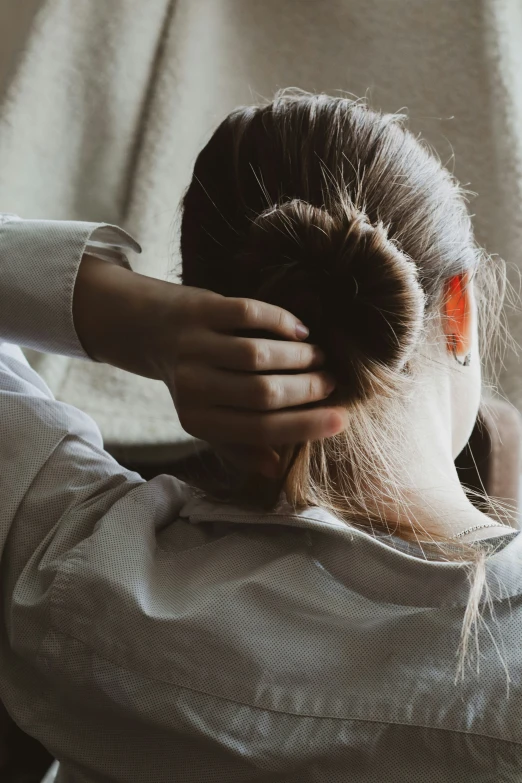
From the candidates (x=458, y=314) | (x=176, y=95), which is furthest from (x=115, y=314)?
(x=176, y=95)

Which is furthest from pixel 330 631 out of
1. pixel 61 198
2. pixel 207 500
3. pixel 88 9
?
pixel 88 9

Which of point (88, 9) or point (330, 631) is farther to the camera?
point (88, 9)

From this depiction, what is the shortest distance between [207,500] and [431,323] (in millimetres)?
244

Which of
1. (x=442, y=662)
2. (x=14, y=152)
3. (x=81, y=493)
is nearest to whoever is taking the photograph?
(x=442, y=662)

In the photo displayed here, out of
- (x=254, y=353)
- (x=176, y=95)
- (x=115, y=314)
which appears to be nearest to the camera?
(x=254, y=353)

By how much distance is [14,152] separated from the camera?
111 cm

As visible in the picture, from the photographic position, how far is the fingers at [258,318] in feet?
1.68

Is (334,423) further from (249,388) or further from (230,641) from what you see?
(230,641)

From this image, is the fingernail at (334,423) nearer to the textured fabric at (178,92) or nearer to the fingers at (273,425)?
the fingers at (273,425)

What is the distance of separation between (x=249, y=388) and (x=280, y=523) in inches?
4.8

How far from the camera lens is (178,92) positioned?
3.76 feet

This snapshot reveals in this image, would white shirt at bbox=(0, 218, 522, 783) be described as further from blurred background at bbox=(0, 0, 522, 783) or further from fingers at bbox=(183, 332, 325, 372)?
blurred background at bbox=(0, 0, 522, 783)

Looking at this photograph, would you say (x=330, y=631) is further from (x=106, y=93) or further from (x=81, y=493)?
(x=106, y=93)

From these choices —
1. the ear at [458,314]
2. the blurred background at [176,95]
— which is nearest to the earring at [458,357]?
the ear at [458,314]
